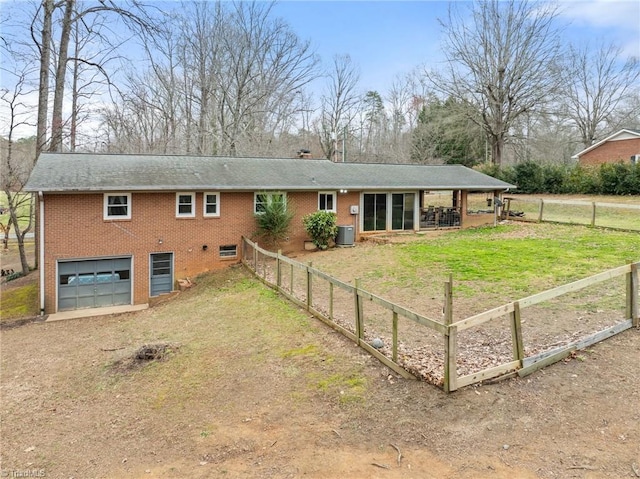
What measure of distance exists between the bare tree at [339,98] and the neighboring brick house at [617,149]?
20560mm

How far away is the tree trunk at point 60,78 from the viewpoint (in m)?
20.1

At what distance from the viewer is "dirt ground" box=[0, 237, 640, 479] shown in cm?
399

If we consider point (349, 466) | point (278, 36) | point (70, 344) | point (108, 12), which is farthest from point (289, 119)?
point (349, 466)

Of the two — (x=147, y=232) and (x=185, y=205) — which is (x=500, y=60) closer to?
(x=185, y=205)

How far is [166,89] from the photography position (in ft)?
104

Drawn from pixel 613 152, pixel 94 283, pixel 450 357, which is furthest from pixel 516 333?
pixel 613 152

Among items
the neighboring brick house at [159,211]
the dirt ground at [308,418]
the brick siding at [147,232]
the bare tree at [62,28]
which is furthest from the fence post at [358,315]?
the bare tree at [62,28]

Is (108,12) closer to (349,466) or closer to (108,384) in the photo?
(108,384)

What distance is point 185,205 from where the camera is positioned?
1525 cm

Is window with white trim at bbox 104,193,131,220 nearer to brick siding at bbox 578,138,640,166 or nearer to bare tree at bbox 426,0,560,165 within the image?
bare tree at bbox 426,0,560,165

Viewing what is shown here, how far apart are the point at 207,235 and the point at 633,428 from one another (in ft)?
45.1

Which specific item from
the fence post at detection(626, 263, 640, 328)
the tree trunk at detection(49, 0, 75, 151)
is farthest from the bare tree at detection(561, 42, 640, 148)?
the tree trunk at detection(49, 0, 75, 151)

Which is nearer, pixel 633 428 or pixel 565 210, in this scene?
pixel 633 428

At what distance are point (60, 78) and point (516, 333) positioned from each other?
2354cm
